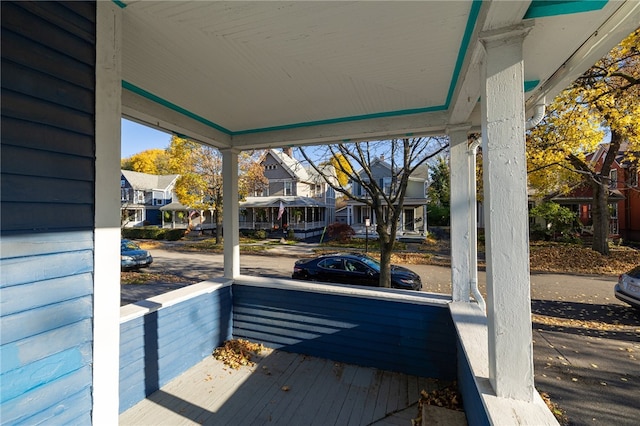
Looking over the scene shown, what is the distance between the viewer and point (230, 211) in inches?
171

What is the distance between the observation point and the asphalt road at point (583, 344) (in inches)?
120

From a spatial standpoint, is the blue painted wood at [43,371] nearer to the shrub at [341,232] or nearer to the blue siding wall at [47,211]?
the blue siding wall at [47,211]

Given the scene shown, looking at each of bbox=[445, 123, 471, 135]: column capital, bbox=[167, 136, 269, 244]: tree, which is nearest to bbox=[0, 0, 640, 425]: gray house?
bbox=[445, 123, 471, 135]: column capital

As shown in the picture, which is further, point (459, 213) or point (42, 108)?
point (459, 213)

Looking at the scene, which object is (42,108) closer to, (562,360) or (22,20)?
(22,20)

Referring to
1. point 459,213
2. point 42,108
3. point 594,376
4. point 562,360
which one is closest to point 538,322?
point 562,360

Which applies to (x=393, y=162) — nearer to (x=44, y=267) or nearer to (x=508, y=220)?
(x=508, y=220)

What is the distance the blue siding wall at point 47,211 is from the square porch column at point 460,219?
3.34m

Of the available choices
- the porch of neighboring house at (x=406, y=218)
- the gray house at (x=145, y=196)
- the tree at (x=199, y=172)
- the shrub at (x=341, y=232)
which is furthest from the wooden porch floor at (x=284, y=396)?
the gray house at (x=145, y=196)

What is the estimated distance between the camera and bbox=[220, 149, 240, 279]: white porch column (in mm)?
4324

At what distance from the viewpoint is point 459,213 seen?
10.6 ft

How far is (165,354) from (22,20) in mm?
3186

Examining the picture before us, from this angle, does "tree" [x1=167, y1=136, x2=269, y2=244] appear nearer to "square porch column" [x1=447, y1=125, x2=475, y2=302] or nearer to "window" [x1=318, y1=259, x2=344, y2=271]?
"window" [x1=318, y1=259, x2=344, y2=271]

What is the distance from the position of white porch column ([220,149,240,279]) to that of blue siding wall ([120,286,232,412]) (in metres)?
0.39
